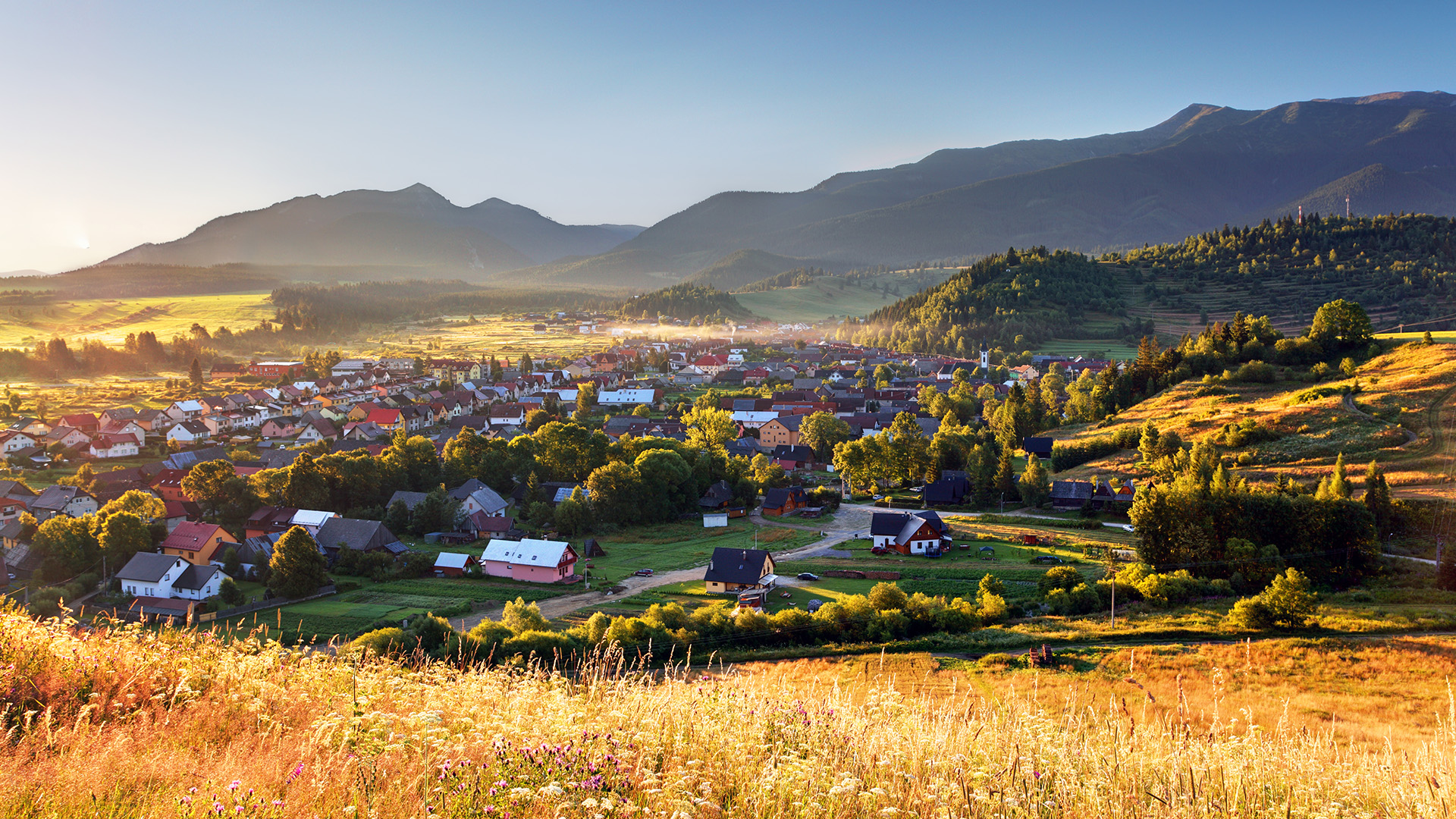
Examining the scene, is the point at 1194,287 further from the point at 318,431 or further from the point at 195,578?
the point at 195,578

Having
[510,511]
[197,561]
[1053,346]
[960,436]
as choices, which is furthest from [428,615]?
[1053,346]

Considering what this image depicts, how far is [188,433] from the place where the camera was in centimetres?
5397

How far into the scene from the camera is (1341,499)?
23.5 meters

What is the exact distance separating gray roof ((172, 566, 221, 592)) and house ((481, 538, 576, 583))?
30.1 feet

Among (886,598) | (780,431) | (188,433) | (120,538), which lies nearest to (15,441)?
(188,433)

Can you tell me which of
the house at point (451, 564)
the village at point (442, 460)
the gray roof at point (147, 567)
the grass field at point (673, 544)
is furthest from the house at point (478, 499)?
the gray roof at point (147, 567)

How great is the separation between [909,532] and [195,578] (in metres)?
26.5

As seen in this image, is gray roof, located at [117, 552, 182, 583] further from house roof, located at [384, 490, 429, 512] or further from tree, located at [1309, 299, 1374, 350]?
tree, located at [1309, 299, 1374, 350]

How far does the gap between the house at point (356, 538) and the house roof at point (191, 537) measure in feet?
12.4

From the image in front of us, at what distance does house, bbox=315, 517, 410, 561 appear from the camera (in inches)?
1201

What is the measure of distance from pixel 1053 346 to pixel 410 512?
88.8 m

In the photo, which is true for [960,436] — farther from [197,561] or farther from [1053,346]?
[1053,346]

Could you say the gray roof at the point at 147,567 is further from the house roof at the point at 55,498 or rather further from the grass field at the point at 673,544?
the grass field at the point at 673,544

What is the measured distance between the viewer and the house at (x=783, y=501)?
1524 inches
